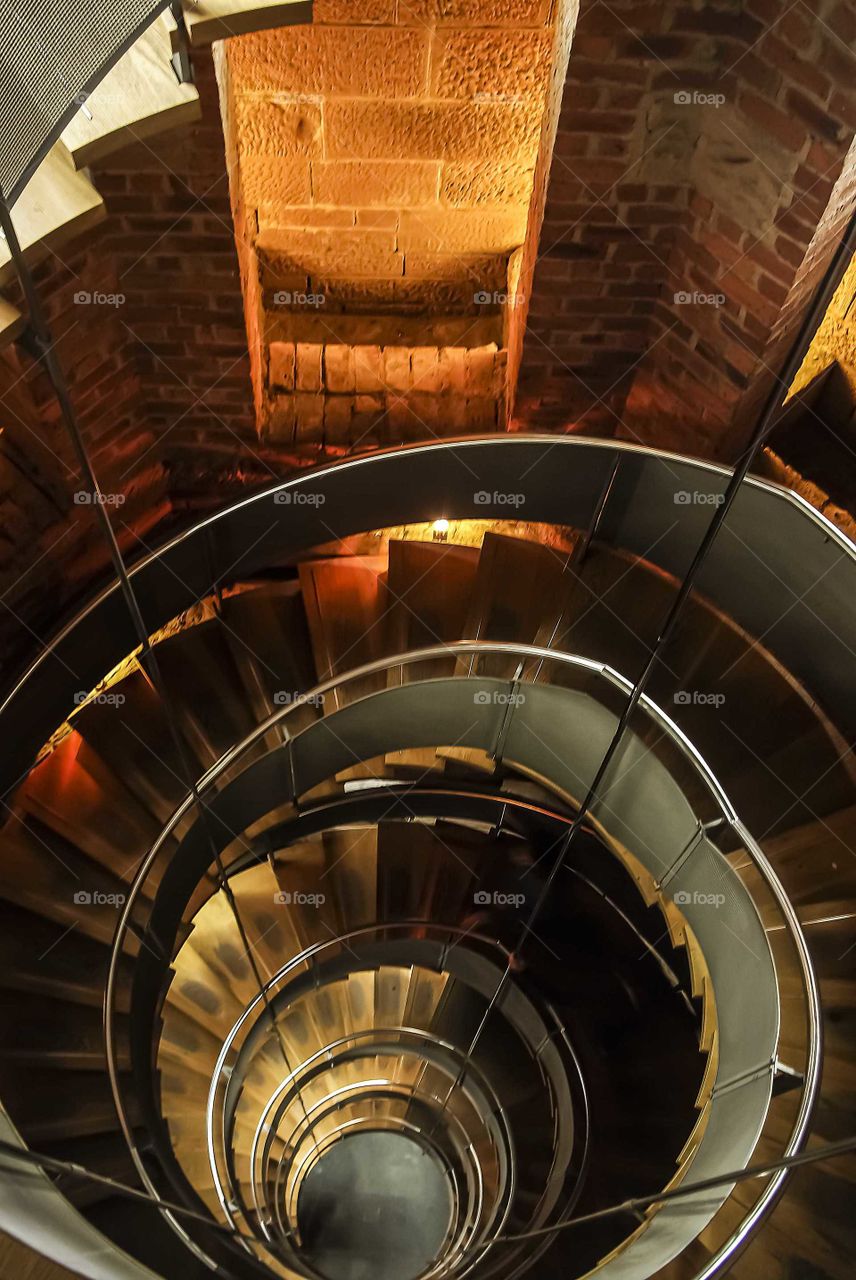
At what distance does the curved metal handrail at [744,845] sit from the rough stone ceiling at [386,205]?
74.8 inches

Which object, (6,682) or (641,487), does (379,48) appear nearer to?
(641,487)

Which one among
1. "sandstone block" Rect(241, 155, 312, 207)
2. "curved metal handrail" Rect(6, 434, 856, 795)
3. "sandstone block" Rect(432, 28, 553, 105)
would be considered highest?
"sandstone block" Rect(432, 28, 553, 105)

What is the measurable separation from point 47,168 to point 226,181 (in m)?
1.27

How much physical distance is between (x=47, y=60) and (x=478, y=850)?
179 inches

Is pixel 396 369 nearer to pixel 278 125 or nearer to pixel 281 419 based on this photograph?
pixel 281 419

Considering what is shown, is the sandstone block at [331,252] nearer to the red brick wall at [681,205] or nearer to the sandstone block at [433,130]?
the sandstone block at [433,130]

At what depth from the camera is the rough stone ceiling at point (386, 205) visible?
14.5 ft

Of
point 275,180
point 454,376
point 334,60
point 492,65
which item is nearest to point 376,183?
point 275,180

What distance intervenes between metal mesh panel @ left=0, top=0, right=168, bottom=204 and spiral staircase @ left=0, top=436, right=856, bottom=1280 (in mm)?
1243

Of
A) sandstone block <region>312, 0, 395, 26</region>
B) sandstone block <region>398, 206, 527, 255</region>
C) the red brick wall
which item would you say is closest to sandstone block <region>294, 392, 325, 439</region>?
sandstone block <region>398, 206, 527, 255</region>

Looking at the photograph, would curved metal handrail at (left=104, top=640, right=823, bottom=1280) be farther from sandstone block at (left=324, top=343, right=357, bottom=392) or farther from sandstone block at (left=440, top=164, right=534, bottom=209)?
sandstone block at (left=440, top=164, right=534, bottom=209)

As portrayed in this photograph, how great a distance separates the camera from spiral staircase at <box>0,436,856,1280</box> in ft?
11.7

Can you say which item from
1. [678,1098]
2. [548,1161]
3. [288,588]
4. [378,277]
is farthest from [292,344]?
[548,1161]

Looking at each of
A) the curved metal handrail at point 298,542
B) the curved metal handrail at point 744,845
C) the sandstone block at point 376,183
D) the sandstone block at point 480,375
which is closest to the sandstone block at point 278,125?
the sandstone block at point 376,183
